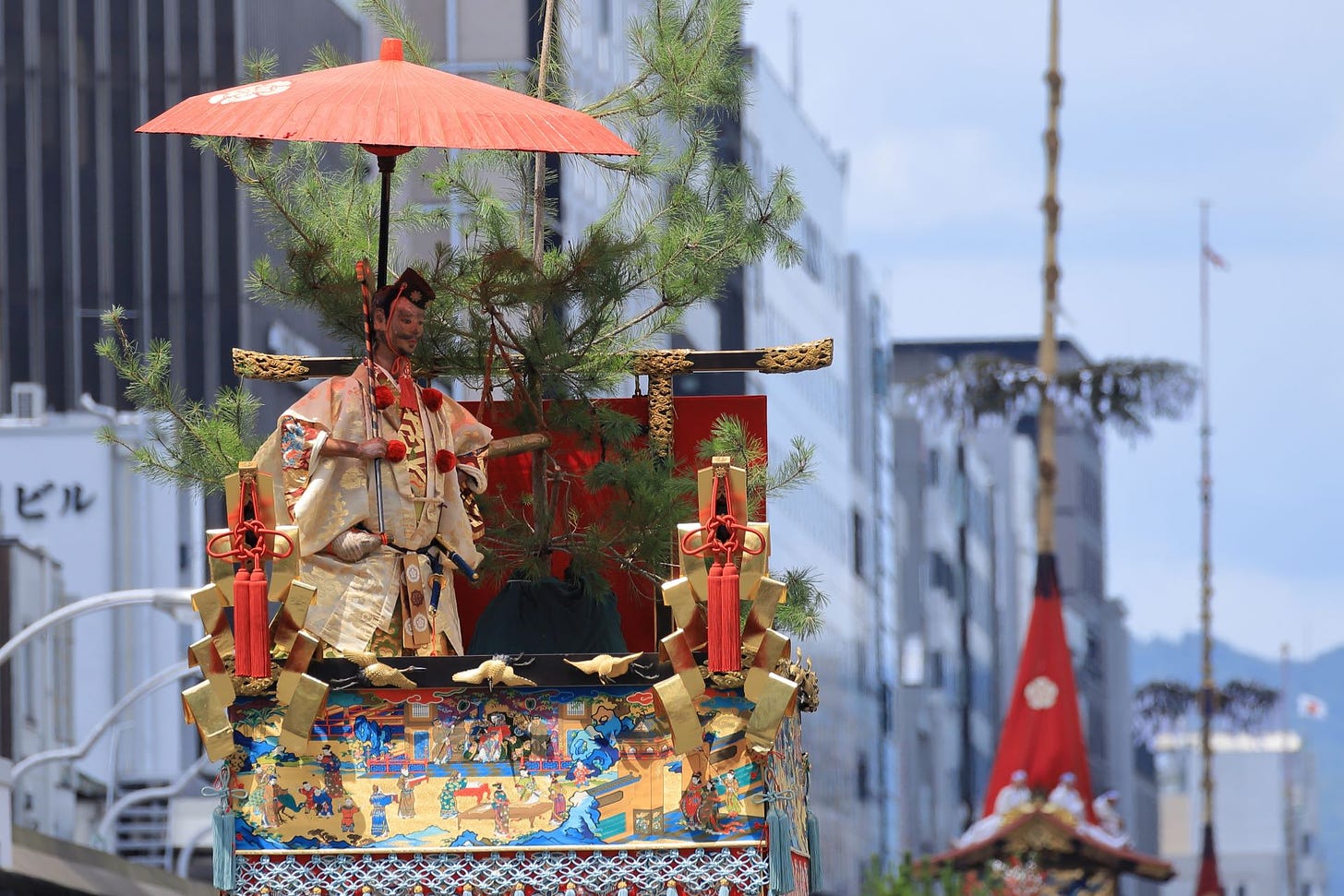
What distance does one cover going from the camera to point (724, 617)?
357 inches

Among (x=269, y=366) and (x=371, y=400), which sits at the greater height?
(x=269, y=366)

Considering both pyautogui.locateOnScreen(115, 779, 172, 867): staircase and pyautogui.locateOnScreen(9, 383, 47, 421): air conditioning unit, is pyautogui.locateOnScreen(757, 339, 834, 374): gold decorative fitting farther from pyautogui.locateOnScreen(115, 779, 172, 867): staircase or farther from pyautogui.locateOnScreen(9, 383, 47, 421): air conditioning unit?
pyautogui.locateOnScreen(9, 383, 47, 421): air conditioning unit

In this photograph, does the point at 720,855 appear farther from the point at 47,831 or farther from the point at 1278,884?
the point at 1278,884

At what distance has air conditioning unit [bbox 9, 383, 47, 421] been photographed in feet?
122

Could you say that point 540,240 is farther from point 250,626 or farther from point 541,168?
point 250,626

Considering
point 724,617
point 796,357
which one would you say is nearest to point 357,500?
point 796,357

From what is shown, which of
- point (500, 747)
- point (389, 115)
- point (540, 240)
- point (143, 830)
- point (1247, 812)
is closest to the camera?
point (500, 747)

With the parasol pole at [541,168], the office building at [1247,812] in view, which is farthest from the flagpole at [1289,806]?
the parasol pole at [541,168]

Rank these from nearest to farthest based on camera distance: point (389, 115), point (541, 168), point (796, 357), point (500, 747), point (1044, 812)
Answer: point (500, 747)
point (389, 115)
point (796, 357)
point (541, 168)
point (1044, 812)

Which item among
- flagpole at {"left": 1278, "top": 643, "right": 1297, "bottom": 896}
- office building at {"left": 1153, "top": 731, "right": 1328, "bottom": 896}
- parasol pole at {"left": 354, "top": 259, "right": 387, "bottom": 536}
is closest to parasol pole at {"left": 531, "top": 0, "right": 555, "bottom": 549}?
parasol pole at {"left": 354, "top": 259, "right": 387, "bottom": 536}

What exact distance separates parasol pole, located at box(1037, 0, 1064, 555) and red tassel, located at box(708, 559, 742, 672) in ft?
68.3

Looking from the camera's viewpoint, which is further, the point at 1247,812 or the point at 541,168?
the point at 1247,812

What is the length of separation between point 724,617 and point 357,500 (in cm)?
182

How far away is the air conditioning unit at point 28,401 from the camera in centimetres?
3709
